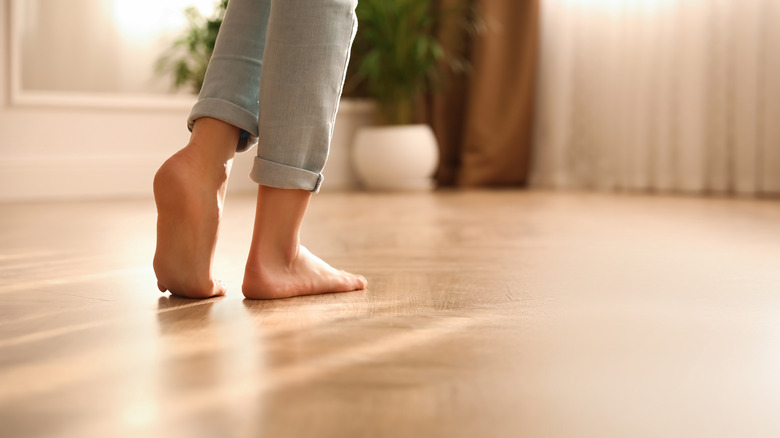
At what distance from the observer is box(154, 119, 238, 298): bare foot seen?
0.90 meters

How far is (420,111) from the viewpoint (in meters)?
3.89

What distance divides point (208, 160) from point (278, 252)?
0.44 ft

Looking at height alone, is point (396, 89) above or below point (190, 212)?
above

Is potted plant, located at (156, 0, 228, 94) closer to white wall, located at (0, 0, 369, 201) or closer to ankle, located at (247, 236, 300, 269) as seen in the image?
white wall, located at (0, 0, 369, 201)

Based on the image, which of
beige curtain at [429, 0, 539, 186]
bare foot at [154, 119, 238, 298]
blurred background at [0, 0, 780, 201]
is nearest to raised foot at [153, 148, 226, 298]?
bare foot at [154, 119, 238, 298]

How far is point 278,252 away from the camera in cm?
95

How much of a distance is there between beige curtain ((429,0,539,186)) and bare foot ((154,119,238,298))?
2.82 meters

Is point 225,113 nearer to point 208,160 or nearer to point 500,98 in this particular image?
point 208,160

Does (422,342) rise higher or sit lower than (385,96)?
lower

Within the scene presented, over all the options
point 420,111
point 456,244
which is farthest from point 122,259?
point 420,111

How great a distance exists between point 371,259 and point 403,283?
0.26 m

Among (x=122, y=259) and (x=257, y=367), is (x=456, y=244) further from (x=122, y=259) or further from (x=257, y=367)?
(x=257, y=367)

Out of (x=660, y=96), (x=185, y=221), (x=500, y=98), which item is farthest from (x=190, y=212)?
(x=500, y=98)

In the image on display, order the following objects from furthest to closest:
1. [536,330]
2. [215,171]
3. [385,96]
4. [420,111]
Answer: [420,111] < [385,96] < [215,171] < [536,330]
